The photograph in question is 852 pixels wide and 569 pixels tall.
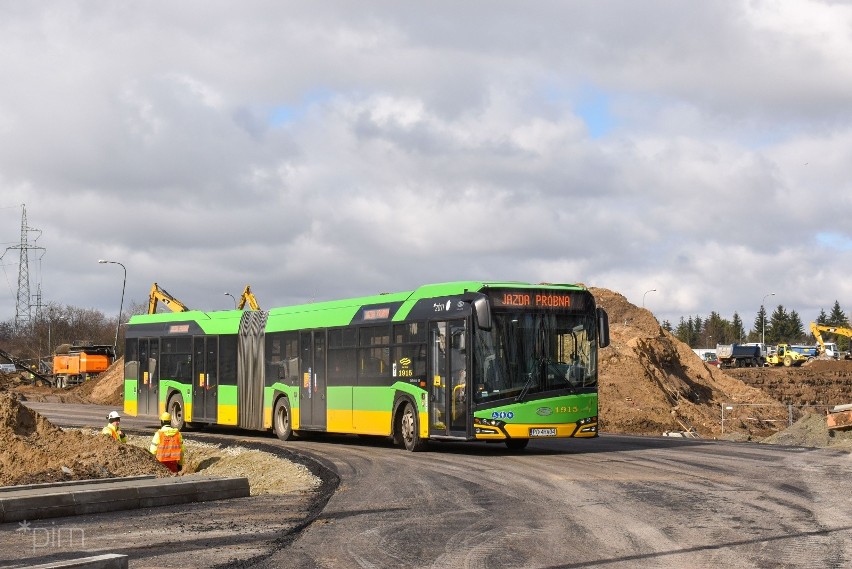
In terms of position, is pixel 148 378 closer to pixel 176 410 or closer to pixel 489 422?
pixel 176 410

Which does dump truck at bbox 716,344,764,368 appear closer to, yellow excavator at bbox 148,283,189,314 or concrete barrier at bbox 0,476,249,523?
yellow excavator at bbox 148,283,189,314

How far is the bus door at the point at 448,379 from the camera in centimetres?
2175

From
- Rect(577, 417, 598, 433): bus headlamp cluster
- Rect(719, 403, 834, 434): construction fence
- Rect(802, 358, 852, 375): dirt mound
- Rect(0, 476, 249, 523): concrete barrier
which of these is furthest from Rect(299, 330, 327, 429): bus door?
Rect(802, 358, 852, 375): dirt mound

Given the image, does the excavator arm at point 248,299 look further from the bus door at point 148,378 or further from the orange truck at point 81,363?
the orange truck at point 81,363

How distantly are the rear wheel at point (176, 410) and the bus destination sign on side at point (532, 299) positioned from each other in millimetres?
15007

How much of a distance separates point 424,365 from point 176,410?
44.6ft

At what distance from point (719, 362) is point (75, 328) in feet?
268

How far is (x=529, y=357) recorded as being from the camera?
71.3ft

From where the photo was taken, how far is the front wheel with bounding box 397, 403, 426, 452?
2328 cm

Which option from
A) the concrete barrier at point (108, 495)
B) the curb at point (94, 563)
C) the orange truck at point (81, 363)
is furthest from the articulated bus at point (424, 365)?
the orange truck at point (81, 363)

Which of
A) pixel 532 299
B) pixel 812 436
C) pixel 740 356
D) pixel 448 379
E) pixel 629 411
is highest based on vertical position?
pixel 740 356

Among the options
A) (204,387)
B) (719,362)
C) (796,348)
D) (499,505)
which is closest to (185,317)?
(204,387)

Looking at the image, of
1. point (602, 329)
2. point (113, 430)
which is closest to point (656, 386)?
point (602, 329)

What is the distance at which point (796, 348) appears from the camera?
115312 millimetres
